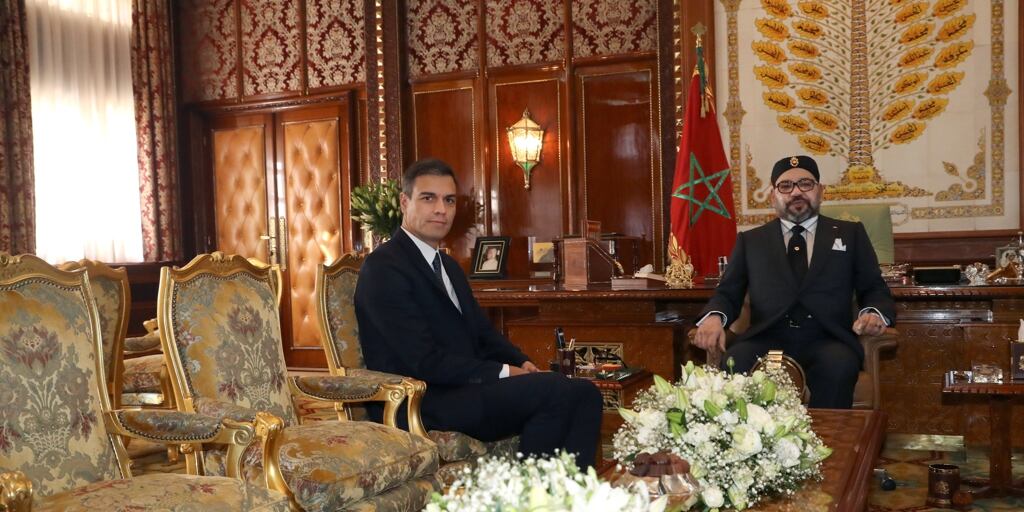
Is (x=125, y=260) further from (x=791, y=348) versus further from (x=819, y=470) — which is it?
(x=819, y=470)

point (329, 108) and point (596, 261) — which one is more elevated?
point (329, 108)

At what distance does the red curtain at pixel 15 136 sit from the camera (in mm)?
6234

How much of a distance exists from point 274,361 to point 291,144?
5260 millimetres

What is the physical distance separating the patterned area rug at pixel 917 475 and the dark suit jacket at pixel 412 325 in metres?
1.50

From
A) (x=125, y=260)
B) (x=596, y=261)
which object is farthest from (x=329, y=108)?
(x=596, y=261)

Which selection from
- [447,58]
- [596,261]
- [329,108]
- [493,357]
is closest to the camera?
[493,357]

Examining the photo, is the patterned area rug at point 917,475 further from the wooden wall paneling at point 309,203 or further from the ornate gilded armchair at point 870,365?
the wooden wall paneling at point 309,203

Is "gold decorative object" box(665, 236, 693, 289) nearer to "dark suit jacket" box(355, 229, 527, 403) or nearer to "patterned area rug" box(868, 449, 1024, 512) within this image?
"patterned area rug" box(868, 449, 1024, 512)

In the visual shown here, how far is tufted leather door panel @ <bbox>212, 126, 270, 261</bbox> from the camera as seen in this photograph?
794 centimetres

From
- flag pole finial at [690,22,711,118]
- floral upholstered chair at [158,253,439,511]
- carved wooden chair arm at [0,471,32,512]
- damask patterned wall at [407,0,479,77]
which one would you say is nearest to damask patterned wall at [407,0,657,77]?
damask patterned wall at [407,0,479,77]

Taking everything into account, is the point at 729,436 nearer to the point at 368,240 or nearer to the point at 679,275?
the point at 679,275

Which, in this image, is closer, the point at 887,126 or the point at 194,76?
the point at 887,126

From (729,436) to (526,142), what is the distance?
504 cm

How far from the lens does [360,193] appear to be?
668 cm
